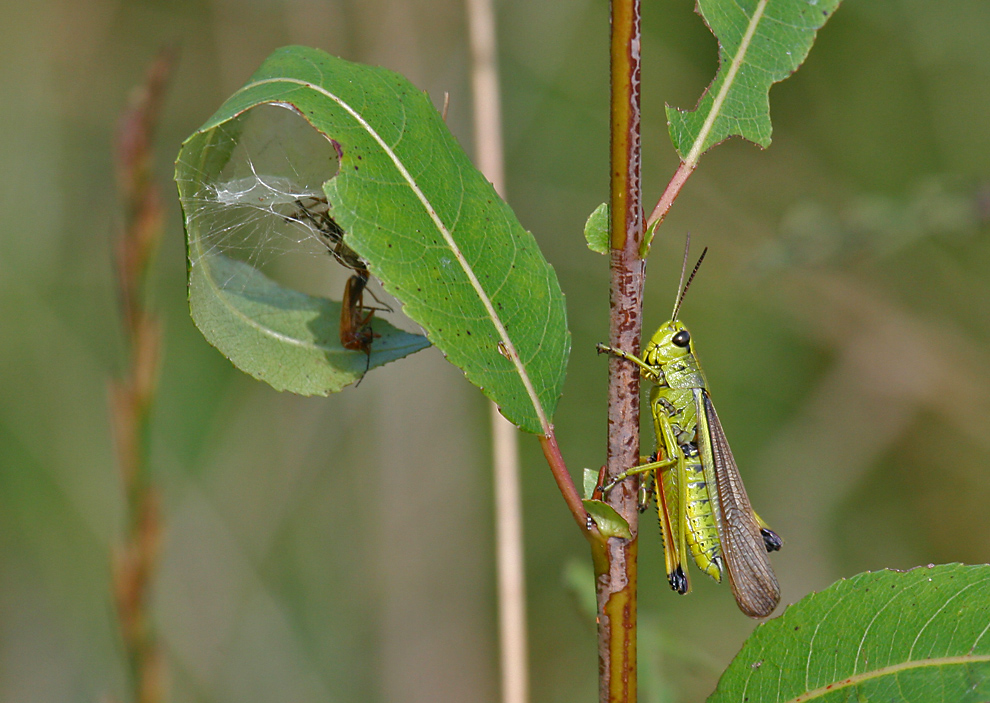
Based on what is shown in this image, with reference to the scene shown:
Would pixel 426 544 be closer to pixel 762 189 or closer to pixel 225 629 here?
pixel 225 629

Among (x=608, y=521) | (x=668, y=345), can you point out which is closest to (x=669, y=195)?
(x=608, y=521)

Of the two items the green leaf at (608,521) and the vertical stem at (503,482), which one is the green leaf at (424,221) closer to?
the green leaf at (608,521)

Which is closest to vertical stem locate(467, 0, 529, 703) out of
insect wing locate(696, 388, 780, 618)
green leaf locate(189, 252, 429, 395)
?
insect wing locate(696, 388, 780, 618)

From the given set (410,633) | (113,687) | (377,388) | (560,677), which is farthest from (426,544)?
(113,687)

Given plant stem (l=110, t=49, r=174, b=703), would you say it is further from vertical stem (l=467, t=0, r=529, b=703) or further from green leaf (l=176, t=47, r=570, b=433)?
vertical stem (l=467, t=0, r=529, b=703)

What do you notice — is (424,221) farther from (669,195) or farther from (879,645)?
(879,645)

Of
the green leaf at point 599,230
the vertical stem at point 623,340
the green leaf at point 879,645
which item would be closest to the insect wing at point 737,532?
the green leaf at point 879,645
